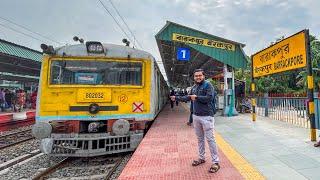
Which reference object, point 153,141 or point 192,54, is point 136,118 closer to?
point 153,141

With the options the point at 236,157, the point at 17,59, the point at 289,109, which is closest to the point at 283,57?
the point at 236,157

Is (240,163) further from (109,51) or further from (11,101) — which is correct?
(11,101)

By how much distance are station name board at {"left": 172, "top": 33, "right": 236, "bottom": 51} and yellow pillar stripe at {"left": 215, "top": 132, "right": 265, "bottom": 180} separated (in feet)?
22.0

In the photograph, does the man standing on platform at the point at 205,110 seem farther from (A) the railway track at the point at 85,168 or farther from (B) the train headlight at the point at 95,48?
(B) the train headlight at the point at 95,48

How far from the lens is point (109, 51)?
8.02m

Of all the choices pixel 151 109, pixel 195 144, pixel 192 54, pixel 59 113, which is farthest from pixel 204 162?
pixel 192 54

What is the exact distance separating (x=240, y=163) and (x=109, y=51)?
4360 millimetres

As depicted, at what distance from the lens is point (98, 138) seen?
7289 mm

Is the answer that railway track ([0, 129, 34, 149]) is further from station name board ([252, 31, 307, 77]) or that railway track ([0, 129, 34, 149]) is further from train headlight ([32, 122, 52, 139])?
station name board ([252, 31, 307, 77])

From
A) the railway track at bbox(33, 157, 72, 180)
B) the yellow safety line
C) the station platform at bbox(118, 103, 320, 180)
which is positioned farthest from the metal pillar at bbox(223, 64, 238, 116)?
the railway track at bbox(33, 157, 72, 180)

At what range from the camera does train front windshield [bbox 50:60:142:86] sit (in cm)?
778

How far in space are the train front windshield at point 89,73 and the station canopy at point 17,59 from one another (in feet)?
30.5

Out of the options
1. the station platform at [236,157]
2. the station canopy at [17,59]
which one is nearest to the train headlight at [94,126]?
the station platform at [236,157]

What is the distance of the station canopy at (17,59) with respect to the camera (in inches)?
642
